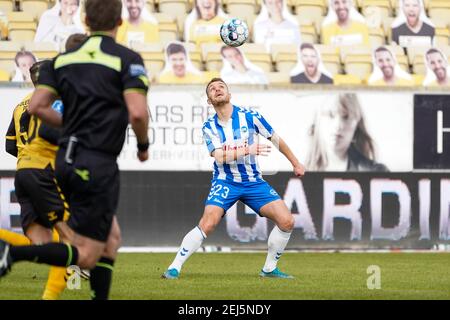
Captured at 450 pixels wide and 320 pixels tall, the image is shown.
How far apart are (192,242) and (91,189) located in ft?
15.4

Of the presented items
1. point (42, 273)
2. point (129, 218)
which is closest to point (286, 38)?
point (129, 218)

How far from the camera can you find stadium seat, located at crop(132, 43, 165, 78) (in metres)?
18.6

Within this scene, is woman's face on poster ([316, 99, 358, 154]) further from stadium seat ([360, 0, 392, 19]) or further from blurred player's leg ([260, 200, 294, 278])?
blurred player's leg ([260, 200, 294, 278])

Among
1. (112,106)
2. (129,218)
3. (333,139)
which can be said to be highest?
(112,106)

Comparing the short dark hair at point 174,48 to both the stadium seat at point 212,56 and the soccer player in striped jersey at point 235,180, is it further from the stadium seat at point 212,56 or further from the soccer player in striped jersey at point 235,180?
the soccer player in striped jersey at point 235,180

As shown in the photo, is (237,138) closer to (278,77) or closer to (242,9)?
(278,77)

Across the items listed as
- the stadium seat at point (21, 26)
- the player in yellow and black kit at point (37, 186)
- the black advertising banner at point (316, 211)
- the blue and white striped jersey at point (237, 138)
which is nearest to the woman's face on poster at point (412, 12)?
the black advertising banner at point (316, 211)

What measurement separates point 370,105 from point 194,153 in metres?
2.84

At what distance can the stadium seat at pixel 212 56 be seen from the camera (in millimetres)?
18969

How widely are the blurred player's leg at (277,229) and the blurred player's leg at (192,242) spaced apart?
558mm

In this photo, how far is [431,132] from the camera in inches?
703

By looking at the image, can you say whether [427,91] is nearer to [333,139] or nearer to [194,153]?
[333,139]

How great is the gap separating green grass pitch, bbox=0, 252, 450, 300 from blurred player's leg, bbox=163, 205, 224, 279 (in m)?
0.16

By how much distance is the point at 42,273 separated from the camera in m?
13.1
